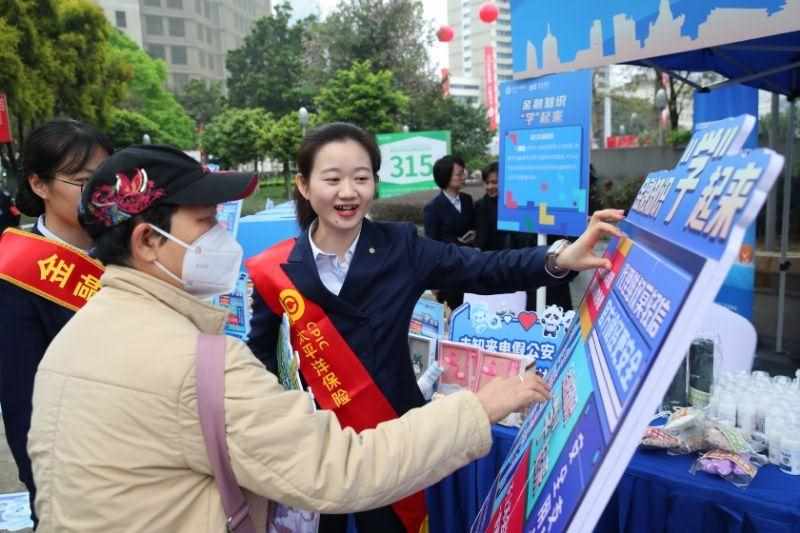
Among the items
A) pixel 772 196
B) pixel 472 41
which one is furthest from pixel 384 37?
pixel 472 41

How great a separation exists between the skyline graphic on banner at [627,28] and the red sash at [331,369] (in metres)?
2.11

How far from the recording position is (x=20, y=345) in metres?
1.65

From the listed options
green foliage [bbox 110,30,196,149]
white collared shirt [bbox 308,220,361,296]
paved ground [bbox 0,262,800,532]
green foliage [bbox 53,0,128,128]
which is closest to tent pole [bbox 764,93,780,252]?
paved ground [bbox 0,262,800,532]

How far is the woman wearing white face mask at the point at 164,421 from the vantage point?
0.92m

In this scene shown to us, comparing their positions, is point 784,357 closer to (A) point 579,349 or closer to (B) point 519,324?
(B) point 519,324

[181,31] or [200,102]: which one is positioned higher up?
[181,31]

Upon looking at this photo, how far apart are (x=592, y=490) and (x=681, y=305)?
250mm

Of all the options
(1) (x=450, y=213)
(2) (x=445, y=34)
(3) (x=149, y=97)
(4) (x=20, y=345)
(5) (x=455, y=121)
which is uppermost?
(3) (x=149, y=97)

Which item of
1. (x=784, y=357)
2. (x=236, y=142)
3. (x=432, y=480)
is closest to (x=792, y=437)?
(x=432, y=480)

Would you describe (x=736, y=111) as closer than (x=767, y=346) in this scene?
Yes

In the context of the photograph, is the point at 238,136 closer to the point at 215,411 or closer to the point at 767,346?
the point at 767,346

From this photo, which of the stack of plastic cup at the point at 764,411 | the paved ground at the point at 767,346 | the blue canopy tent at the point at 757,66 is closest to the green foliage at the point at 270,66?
the paved ground at the point at 767,346

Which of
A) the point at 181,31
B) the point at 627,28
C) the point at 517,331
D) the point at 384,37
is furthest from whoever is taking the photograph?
the point at 181,31

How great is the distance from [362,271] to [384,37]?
2351 cm
